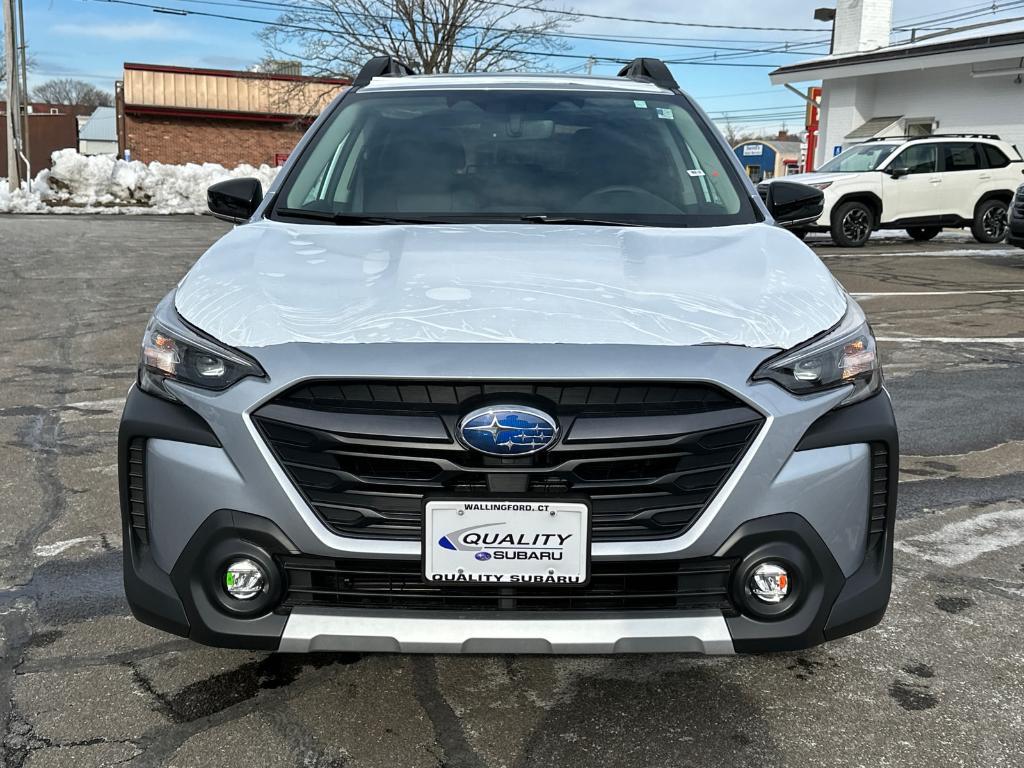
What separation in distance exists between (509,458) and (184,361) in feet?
2.60

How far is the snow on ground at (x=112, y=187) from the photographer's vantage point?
25.1 metres

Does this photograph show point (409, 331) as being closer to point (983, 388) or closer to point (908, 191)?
point (983, 388)

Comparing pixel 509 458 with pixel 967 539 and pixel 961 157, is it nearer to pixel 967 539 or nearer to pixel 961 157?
pixel 967 539

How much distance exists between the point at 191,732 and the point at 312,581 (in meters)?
0.58

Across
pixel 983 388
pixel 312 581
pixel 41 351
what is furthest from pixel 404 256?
pixel 41 351

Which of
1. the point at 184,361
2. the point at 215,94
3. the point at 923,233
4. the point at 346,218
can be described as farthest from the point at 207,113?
the point at 184,361

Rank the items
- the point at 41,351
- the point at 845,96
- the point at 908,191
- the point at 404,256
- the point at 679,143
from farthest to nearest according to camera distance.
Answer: the point at 845,96
the point at 908,191
the point at 41,351
the point at 679,143
the point at 404,256

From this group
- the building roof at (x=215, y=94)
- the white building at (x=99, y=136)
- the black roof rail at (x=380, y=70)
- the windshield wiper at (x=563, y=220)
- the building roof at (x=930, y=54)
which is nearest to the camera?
the windshield wiper at (x=563, y=220)

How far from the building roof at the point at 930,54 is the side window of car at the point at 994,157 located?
4.96m

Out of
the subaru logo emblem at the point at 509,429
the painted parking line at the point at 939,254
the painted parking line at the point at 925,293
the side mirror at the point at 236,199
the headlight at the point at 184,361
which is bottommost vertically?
the painted parking line at the point at 925,293

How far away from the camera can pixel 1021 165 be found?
54.2ft

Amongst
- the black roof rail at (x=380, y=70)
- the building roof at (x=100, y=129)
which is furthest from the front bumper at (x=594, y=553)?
the building roof at (x=100, y=129)

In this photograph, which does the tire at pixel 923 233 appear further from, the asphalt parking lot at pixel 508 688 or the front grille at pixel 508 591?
the front grille at pixel 508 591

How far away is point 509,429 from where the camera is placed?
208 cm
